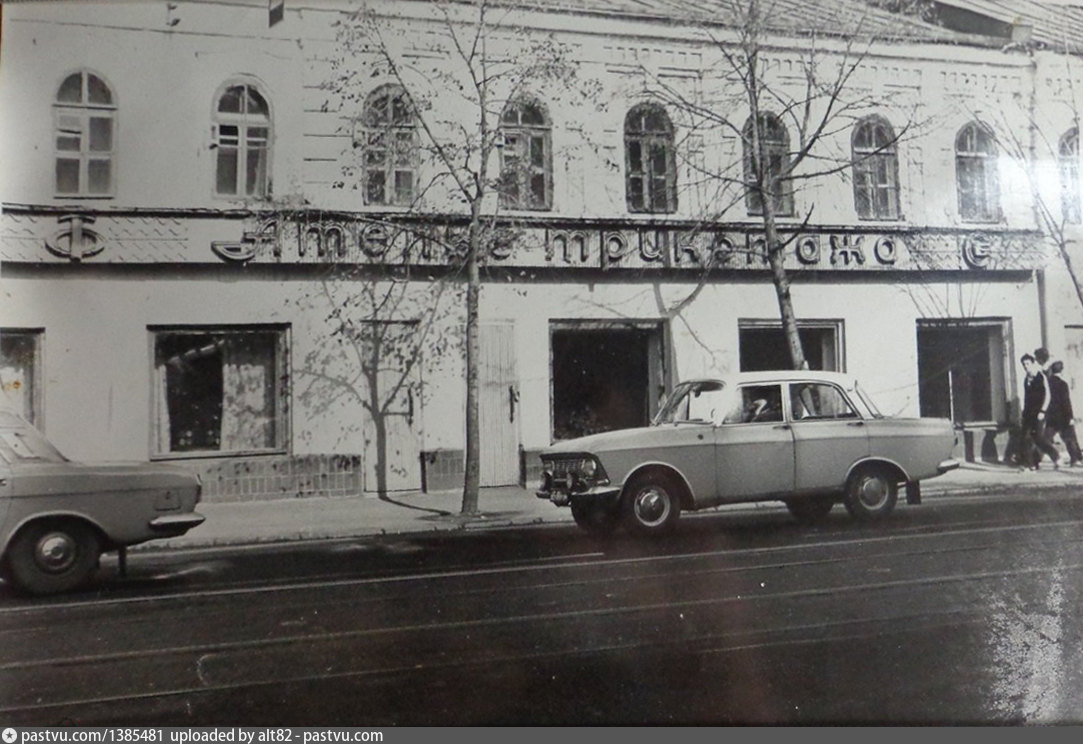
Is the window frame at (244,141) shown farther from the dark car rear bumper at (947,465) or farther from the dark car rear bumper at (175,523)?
the dark car rear bumper at (947,465)

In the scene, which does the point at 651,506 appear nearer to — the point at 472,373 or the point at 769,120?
the point at 472,373

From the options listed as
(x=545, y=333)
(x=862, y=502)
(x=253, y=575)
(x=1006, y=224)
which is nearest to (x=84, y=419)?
(x=253, y=575)

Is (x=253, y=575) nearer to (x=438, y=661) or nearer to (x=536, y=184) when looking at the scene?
(x=438, y=661)

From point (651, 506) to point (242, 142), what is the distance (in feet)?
6.53

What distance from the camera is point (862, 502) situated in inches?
127

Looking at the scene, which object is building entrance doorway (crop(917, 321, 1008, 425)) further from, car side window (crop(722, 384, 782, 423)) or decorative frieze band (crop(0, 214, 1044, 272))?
car side window (crop(722, 384, 782, 423))

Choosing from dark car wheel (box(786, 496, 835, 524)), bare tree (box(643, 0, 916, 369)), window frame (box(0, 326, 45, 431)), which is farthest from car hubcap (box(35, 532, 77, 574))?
dark car wheel (box(786, 496, 835, 524))

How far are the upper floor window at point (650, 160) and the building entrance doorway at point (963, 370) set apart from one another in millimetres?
1194

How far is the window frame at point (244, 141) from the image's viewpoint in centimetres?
277

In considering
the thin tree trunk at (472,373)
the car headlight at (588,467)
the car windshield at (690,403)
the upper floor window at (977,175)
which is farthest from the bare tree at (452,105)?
the upper floor window at (977,175)

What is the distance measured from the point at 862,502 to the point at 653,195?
58.8 inches

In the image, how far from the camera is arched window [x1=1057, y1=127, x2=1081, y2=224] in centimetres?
344

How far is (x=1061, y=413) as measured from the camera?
10.9 feet

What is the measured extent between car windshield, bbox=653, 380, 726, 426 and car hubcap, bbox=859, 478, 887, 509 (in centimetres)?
75
